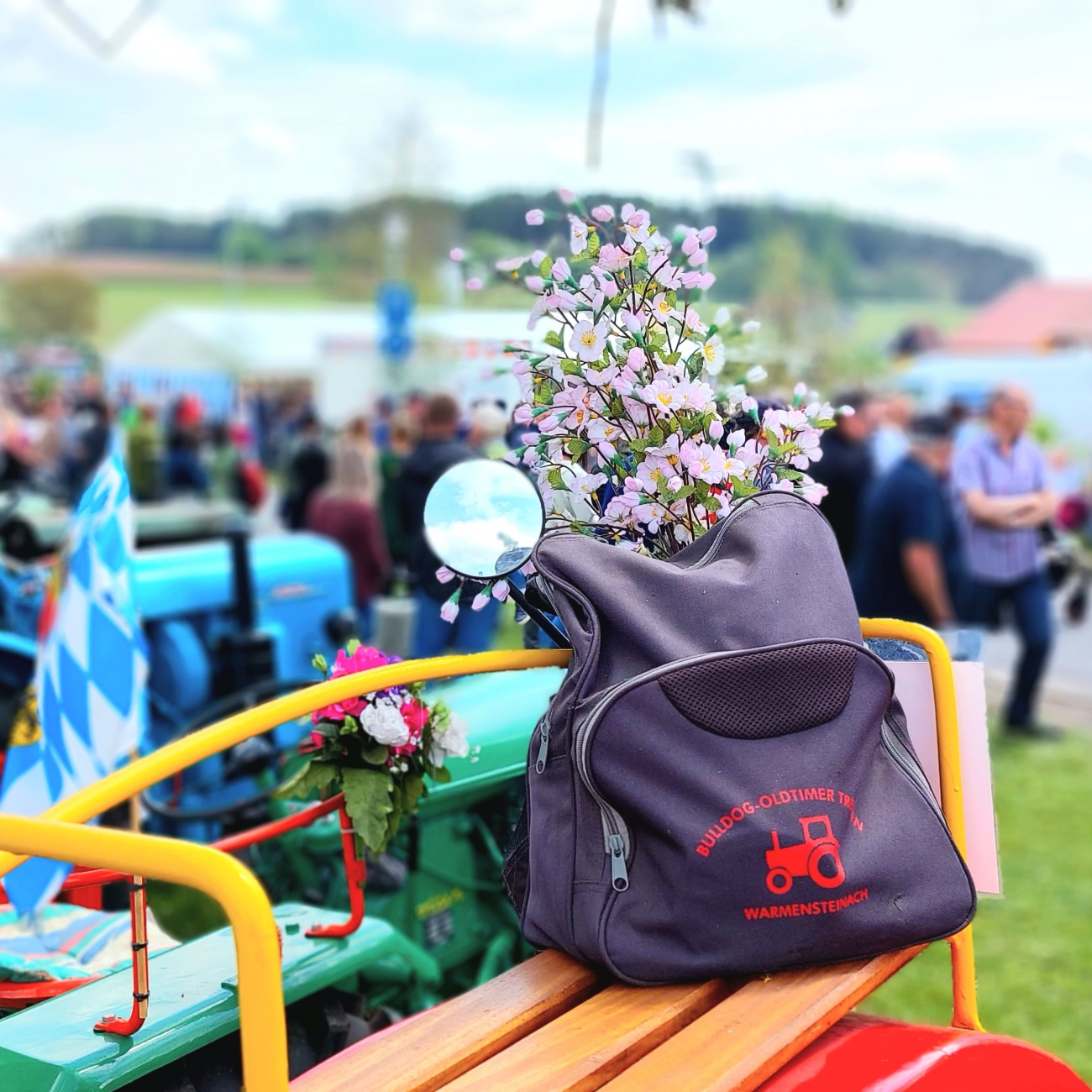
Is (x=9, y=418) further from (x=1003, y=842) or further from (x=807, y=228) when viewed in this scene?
(x=807, y=228)

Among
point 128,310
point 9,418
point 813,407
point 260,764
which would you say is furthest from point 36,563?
point 128,310

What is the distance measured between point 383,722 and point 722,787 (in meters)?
0.56

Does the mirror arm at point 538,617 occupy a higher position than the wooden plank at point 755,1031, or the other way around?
the mirror arm at point 538,617

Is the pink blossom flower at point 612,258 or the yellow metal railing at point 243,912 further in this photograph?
the pink blossom flower at point 612,258

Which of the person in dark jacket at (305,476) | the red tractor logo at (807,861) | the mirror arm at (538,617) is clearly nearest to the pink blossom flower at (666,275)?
the mirror arm at (538,617)

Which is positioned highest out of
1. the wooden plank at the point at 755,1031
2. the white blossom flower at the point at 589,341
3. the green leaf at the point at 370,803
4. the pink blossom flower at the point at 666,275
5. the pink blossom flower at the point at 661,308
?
the pink blossom flower at the point at 666,275

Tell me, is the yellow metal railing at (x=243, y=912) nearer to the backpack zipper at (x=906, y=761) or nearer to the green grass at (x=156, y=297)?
the backpack zipper at (x=906, y=761)

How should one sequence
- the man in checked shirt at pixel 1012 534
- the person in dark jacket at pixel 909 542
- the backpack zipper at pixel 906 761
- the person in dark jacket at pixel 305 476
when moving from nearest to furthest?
the backpack zipper at pixel 906 761, the person in dark jacket at pixel 909 542, the man in checked shirt at pixel 1012 534, the person in dark jacket at pixel 305 476

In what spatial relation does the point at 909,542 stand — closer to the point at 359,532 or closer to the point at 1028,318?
the point at 359,532

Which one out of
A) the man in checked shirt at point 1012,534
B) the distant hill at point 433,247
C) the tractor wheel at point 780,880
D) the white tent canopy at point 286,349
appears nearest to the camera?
the tractor wheel at point 780,880

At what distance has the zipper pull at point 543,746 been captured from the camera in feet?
4.97

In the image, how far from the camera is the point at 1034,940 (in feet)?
13.2

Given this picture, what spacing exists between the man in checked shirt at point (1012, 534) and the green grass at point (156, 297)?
70750 millimetres

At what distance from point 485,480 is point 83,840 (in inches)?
33.0
